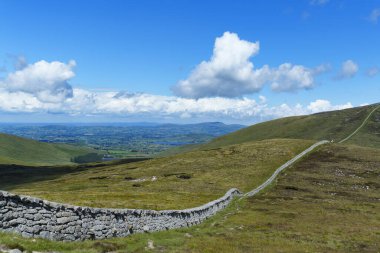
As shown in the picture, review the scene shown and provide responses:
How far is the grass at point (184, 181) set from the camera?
2410 inches

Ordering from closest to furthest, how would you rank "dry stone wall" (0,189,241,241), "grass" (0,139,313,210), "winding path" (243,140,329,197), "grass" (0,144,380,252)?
1. "dry stone wall" (0,189,241,241)
2. "grass" (0,144,380,252)
3. "grass" (0,139,313,210)
4. "winding path" (243,140,329,197)

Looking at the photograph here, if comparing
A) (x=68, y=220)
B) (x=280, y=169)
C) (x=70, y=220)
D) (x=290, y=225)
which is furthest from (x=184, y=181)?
(x=68, y=220)

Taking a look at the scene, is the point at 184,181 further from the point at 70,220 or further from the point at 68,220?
the point at 68,220

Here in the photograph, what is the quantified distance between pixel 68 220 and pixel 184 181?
66.6 m

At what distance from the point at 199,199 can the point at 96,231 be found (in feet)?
126

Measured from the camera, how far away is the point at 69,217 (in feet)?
78.0

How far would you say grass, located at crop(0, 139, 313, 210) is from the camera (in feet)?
201

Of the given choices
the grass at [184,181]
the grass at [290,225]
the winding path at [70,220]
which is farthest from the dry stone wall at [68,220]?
the grass at [184,181]

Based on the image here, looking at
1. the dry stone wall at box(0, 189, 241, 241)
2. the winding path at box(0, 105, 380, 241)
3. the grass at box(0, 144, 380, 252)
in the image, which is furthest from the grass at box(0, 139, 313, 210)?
the dry stone wall at box(0, 189, 241, 241)

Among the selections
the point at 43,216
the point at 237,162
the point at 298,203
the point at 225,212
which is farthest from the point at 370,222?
the point at 237,162

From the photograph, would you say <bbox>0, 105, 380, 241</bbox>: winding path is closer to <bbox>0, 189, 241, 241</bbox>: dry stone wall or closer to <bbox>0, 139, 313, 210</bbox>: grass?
<bbox>0, 189, 241, 241</bbox>: dry stone wall

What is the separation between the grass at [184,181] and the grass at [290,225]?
8.50 meters

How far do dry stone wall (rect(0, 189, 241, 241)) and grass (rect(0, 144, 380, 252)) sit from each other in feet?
2.68

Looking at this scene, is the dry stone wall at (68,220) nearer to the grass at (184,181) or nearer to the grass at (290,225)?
the grass at (290,225)
